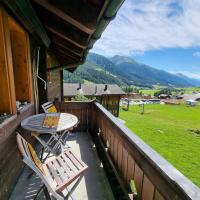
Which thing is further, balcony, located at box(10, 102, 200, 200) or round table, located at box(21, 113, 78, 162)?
round table, located at box(21, 113, 78, 162)

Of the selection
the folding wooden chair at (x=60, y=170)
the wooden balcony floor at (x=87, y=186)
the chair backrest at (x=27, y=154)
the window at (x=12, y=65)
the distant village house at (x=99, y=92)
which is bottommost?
the distant village house at (x=99, y=92)

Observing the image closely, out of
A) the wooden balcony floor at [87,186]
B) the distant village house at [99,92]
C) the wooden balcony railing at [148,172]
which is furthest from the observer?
the distant village house at [99,92]

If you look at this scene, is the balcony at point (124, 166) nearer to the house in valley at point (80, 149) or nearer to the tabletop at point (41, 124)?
the house in valley at point (80, 149)

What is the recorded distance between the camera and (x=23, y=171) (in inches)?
104

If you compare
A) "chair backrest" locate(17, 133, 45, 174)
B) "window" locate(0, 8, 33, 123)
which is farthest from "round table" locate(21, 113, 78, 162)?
"chair backrest" locate(17, 133, 45, 174)

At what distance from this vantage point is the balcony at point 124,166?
106cm

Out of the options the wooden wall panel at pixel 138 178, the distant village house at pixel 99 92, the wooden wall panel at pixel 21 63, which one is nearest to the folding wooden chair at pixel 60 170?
the wooden wall panel at pixel 138 178

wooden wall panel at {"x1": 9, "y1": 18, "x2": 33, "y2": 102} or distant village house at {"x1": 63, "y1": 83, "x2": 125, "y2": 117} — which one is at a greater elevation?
wooden wall panel at {"x1": 9, "y1": 18, "x2": 33, "y2": 102}

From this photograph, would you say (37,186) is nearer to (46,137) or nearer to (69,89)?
(46,137)

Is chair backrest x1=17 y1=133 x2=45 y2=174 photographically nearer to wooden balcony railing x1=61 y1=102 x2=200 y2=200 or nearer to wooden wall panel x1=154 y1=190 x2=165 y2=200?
wooden balcony railing x1=61 y1=102 x2=200 y2=200

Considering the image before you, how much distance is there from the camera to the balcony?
3.48 ft

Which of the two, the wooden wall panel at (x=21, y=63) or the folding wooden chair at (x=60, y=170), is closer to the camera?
the folding wooden chair at (x=60, y=170)

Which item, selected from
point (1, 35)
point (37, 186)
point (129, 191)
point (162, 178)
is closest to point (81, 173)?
point (129, 191)

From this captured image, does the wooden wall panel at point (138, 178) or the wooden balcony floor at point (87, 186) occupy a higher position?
the wooden wall panel at point (138, 178)
